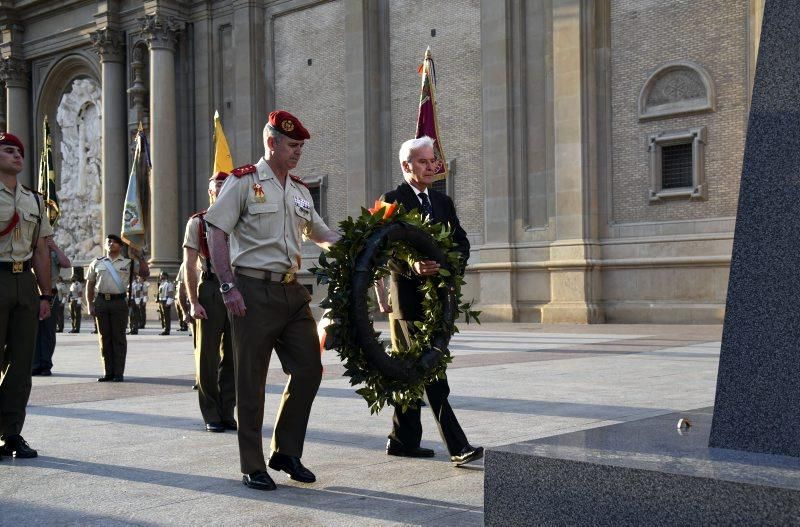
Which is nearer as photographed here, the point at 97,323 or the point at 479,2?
the point at 97,323

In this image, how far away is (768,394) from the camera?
146 inches

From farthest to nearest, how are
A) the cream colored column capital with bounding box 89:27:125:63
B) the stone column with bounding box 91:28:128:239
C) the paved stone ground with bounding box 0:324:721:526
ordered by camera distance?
the stone column with bounding box 91:28:128:239 → the cream colored column capital with bounding box 89:27:125:63 → the paved stone ground with bounding box 0:324:721:526

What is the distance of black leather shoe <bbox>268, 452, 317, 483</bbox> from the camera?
5.29m

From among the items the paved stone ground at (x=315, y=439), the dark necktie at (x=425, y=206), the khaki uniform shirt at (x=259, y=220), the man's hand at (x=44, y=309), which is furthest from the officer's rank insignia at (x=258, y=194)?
the man's hand at (x=44, y=309)

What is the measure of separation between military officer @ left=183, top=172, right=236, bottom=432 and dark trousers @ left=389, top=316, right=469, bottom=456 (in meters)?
1.92

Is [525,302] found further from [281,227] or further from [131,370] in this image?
[281,227]

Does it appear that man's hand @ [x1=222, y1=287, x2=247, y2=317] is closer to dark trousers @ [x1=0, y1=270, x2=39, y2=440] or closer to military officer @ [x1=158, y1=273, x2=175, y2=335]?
dark trousers @ [x1=0, y1=270, x2=39, y2=440]

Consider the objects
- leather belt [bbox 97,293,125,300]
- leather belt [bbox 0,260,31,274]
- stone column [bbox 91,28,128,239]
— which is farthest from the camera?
stone column [bbox 91,28,128,239]

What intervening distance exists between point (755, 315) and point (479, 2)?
24.2 meters

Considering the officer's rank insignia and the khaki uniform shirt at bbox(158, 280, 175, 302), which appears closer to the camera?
→ the officer's rank insignia

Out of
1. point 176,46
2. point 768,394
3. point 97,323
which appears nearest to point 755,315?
point 768,394

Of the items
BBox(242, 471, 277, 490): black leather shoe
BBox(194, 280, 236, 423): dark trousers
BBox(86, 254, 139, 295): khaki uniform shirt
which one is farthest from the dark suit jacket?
BBox(86, 254, 139, 295): khaki uniform shirt

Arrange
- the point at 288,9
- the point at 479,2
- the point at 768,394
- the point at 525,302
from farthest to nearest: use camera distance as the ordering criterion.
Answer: the point at 288,9, the point at 479,2, the point at 525,302, the point at 768,394

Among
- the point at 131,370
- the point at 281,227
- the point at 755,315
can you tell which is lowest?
the point at 131,370
